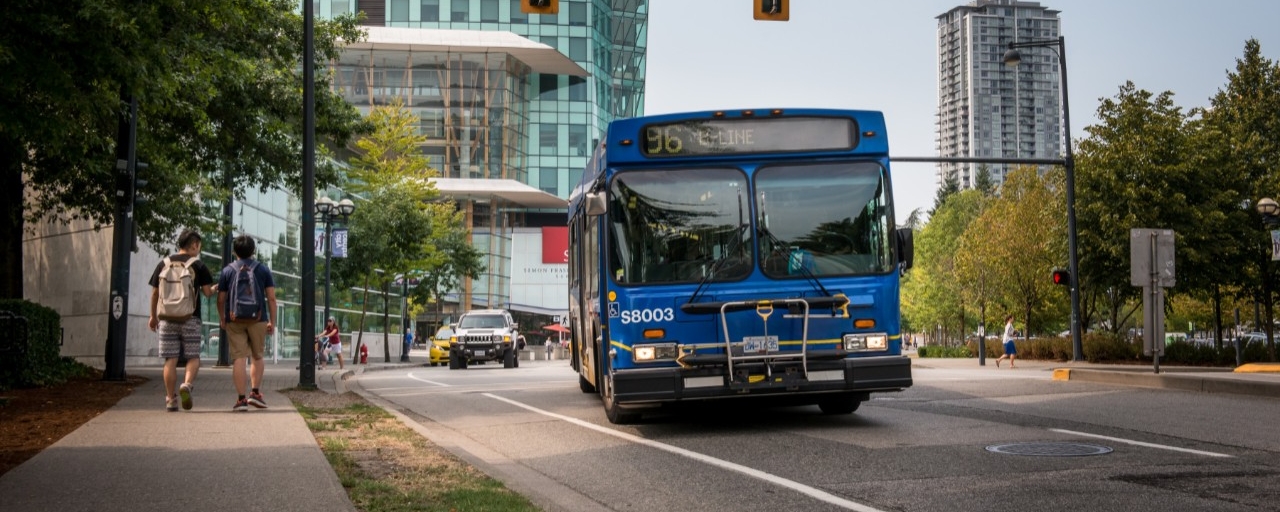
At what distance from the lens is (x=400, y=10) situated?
79.1m

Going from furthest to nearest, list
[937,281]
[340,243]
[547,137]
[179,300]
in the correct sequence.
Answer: [547,137]
[937,281]
[340,243]
[179,300]

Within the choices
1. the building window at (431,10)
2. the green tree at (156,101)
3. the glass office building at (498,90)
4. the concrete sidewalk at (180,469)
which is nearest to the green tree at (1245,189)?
the green tree at (156,101)

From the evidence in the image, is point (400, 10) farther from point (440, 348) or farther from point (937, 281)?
point (440, 348)

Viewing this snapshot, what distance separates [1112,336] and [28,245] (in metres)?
30.0

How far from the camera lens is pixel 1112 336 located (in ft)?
119

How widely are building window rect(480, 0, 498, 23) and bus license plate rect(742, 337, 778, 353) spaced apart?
230 feet

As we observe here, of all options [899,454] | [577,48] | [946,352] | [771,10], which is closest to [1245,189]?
[946,352]

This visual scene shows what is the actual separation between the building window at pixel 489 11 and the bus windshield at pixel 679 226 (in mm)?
69156

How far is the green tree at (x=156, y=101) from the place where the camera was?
36.9 ft

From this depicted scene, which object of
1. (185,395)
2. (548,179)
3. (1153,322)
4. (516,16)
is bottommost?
(185,395)

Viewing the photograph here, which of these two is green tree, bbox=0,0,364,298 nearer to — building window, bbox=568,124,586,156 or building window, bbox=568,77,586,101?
building window, bbox=568,124,586,156

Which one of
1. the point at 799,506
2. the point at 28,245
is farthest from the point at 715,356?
the point at 28,245

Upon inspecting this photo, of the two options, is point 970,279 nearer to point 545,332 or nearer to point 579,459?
point 545,332

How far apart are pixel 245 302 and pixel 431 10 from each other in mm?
68793
